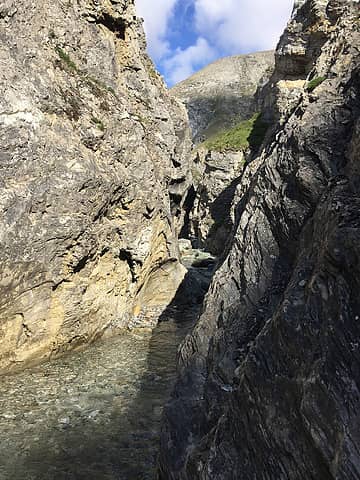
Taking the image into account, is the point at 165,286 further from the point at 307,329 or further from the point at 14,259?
the point at 307,329

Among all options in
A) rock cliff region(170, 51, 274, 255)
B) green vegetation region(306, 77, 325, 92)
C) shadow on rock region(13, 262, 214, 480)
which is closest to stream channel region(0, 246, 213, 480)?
shadow on rock region(13, 262, 214, 480)

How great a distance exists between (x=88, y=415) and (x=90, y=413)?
114 mm

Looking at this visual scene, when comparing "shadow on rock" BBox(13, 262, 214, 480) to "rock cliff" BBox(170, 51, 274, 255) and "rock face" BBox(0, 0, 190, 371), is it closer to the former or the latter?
"rock face" BBox(0, 0, 190, 371)

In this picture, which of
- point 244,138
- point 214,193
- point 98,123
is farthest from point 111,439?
point 244,138

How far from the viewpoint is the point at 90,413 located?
37.1 feet

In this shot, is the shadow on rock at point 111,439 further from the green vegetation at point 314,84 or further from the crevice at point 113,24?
the crevice at point 113,24

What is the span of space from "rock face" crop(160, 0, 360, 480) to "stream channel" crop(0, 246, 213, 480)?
6.90ft

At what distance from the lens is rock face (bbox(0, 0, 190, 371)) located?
13.6 m

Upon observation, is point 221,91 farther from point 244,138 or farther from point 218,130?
point 244,138

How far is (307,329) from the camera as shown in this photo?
16.2ft

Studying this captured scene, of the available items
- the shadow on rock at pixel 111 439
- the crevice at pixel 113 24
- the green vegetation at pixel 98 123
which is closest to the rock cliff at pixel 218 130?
the crevice at pixel 113 24

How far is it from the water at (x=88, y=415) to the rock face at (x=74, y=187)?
1.42 meters

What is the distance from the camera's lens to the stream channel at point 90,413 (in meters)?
9.12

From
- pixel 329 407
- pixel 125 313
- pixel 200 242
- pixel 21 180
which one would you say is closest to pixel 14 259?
pixel 21 180
